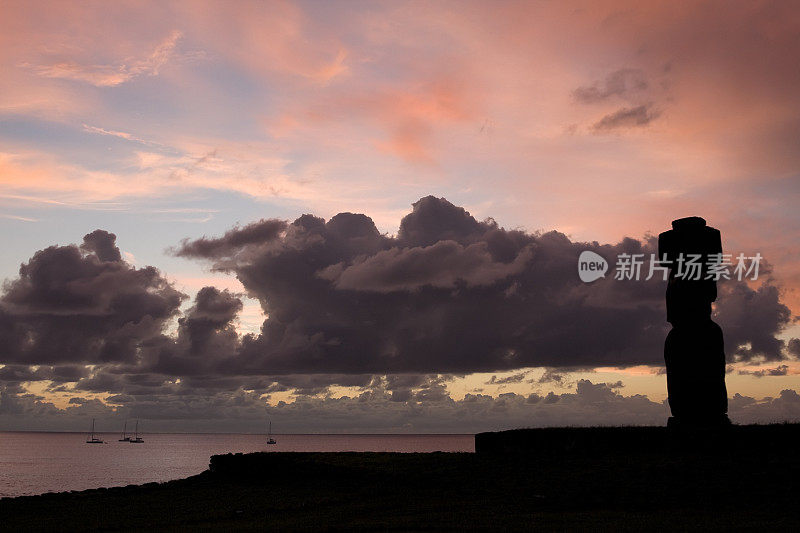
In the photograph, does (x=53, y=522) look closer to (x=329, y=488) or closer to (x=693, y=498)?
(x=329, y=488)

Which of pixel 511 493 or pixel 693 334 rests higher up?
pixel 693 334

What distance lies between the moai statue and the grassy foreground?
1899 millimetres

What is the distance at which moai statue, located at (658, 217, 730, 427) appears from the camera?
25484 mm

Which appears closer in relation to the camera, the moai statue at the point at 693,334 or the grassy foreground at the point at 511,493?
the grassy foreground at the point at 511,493

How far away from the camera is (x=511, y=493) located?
20.9 m

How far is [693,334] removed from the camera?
25828mm

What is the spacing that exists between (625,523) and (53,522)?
55.6 ft

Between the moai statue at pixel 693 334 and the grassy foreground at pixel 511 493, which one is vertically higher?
the moai statue at pixel 693 334

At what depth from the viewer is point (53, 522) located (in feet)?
75.8

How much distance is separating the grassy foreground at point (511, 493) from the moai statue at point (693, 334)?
1.90m

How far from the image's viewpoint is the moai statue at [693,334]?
25484 millimetres

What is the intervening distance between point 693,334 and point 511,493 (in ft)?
30.6

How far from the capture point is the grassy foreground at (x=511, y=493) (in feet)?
57.4

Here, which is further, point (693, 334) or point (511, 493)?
point (693, 334)
